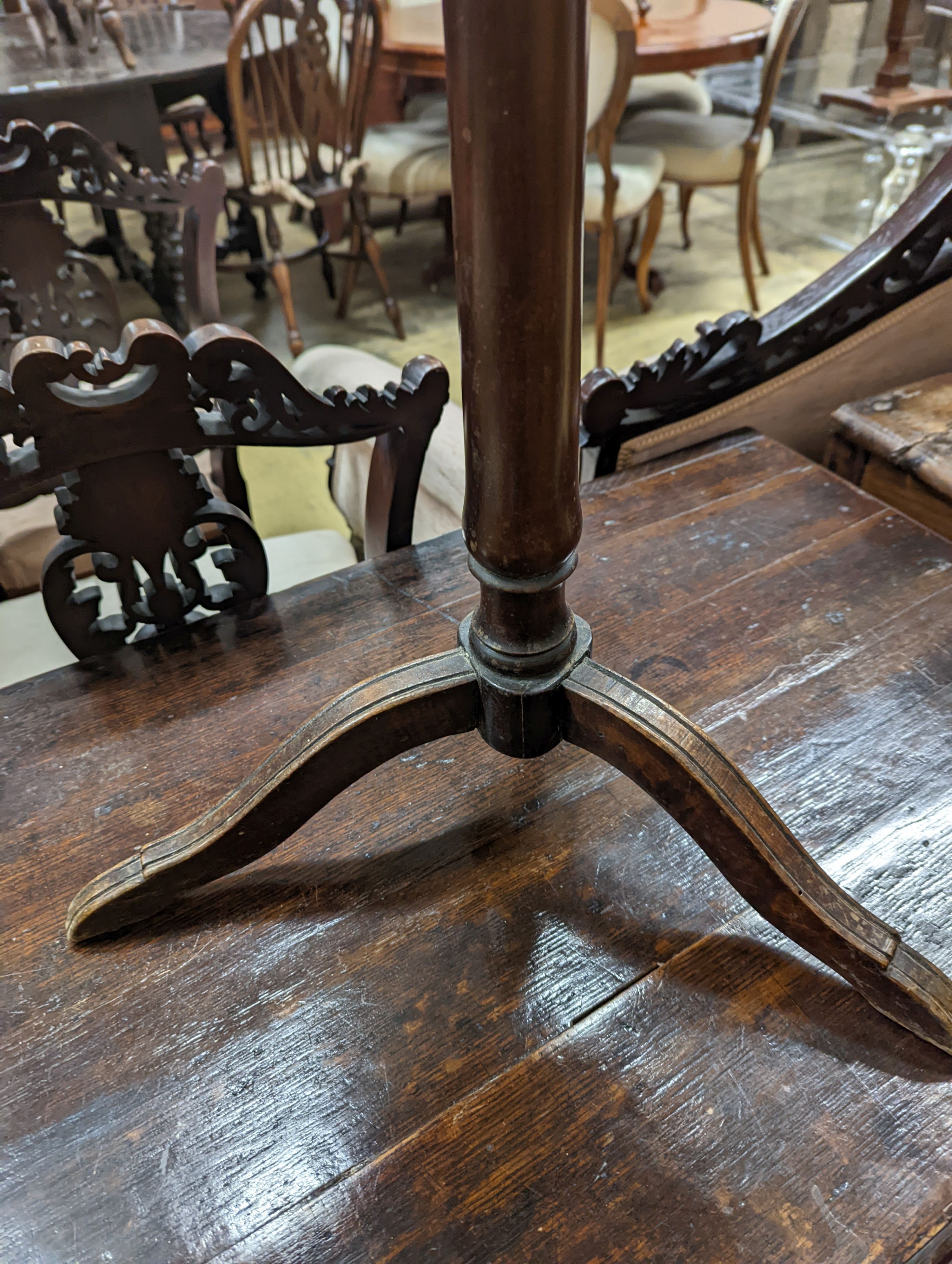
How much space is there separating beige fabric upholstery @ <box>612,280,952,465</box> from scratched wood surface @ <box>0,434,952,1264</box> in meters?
0.29

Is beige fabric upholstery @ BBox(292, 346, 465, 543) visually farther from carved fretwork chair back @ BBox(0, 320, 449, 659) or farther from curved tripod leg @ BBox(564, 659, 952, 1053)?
curved tripod leg @ BBox(564, 659, 952, 1053)

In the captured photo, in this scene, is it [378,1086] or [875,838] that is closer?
[378,1086]

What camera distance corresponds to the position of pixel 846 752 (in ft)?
2.42

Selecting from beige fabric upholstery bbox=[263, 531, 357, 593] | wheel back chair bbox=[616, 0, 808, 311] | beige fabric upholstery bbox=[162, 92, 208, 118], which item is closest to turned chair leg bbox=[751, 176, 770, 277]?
wheel back chair bbox=[616, 0, 808, 311]

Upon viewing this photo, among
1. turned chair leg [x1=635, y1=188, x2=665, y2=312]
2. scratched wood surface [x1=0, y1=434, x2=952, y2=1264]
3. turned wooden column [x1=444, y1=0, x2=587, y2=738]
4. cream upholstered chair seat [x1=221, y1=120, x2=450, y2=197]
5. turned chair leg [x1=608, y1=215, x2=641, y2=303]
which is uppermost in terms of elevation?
turned wooden column [x1=444, y1=0, x2=587, y2=738]

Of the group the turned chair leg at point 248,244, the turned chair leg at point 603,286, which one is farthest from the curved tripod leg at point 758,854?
the turned chair leg at point 248,244

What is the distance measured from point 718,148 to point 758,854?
2.78 meters

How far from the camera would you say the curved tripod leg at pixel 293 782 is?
609 mm

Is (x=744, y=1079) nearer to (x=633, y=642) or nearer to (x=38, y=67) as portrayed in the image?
(x=633, y=642)

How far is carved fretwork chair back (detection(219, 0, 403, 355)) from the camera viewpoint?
241 cm

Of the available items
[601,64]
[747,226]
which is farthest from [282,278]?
[747,226]

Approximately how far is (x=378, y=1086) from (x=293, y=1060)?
0.19ft

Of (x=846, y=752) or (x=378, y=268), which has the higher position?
(x=846, y=752)

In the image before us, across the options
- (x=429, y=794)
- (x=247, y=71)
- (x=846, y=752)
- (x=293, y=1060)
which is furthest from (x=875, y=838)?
(x=247, y=71)
